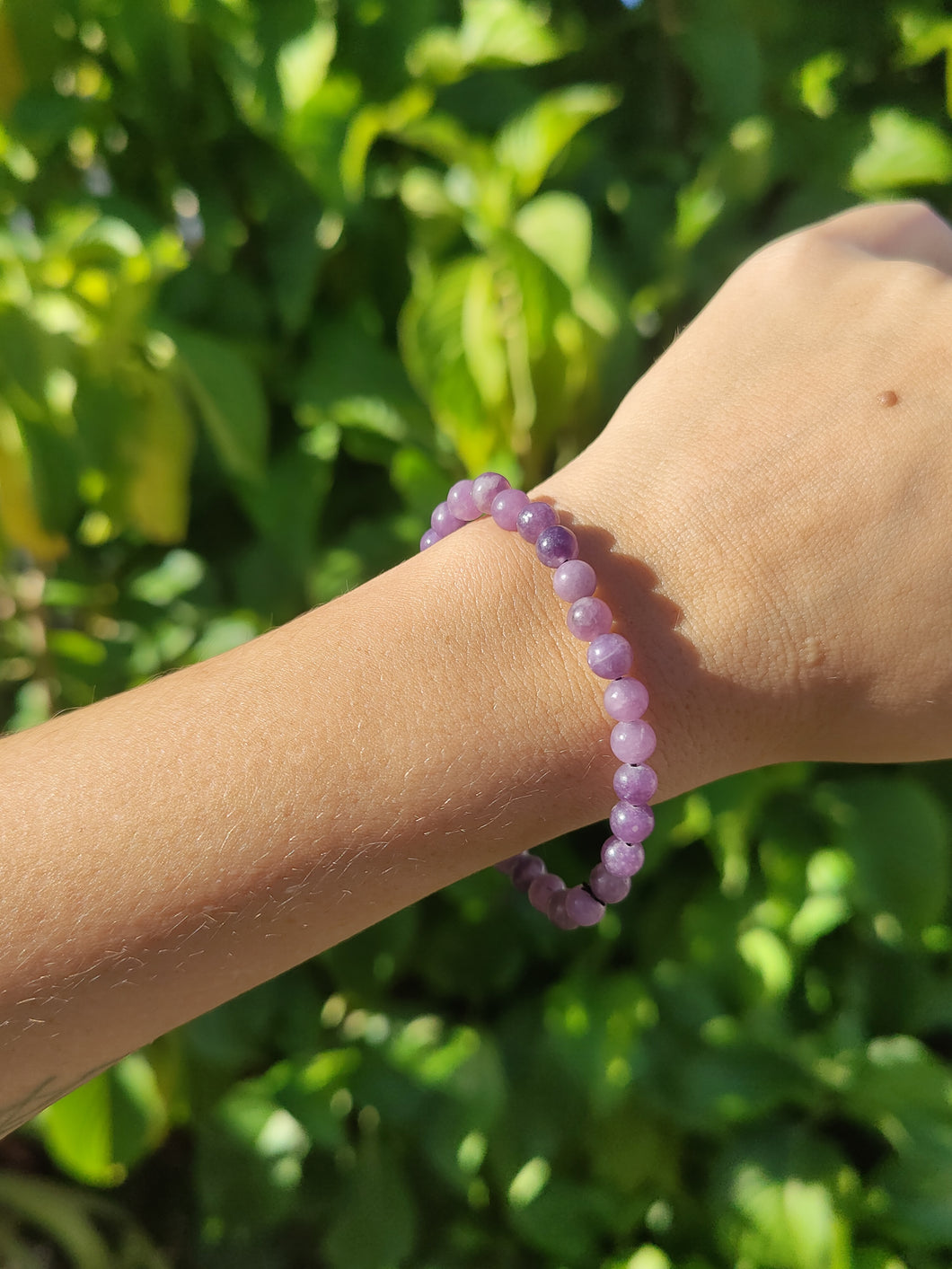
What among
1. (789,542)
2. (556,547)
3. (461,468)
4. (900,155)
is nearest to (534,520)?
(556,547)

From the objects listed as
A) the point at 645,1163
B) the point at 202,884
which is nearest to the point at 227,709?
Result: the point at 202,884

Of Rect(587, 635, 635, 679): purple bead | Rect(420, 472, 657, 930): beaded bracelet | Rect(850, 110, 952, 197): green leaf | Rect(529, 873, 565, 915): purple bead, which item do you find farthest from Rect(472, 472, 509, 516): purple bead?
Rect(850, 110, 952, 197): green leaf

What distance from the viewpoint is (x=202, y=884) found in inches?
15.8

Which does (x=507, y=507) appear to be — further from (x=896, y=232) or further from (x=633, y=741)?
(x=896, y=232)

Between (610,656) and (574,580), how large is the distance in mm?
40

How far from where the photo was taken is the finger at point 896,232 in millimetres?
617

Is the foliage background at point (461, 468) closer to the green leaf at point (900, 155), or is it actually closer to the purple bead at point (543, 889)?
the green leaf at point (900, 155)

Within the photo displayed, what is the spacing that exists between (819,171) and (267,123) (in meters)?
0.41

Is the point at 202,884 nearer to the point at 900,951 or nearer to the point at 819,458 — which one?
the point at 819,458

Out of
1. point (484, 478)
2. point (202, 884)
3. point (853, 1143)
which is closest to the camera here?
point (202, 884)

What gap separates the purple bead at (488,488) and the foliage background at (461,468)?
180 mm

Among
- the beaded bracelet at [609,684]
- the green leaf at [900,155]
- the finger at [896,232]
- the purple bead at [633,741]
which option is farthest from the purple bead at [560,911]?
the green leaf at [900,155]

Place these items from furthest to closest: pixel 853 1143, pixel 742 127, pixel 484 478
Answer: pixel 853 1143 → pixel 742 127 → pixel 484 478

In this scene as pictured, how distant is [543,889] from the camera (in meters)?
0.54
